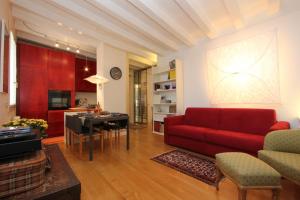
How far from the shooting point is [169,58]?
4.74 meters

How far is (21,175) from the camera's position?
35.5 inches

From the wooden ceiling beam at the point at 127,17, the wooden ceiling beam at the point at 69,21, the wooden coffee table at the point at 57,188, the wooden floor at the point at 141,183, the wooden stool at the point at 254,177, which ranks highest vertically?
the wooden ceiling beam at the point at 69,21

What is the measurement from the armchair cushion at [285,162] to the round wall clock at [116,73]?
3.76 metres

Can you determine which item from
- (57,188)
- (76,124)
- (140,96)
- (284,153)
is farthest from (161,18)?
(140,96)

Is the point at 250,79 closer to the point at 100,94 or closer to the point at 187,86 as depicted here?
the point at 187,86

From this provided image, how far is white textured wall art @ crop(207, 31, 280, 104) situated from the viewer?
2.75 metres

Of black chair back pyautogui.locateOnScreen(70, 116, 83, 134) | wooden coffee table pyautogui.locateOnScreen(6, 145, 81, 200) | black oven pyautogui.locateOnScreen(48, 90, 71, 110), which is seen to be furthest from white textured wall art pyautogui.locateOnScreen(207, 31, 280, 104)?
black oven pyautogui.locateOnScreen(48, 90, 71, 110)

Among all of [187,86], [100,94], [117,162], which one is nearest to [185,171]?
[117,162]

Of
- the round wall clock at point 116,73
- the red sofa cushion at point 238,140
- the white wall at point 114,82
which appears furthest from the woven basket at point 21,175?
the round wall clock at point 116,73

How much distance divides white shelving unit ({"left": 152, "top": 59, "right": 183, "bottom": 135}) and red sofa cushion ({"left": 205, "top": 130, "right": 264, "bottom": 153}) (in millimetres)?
1694

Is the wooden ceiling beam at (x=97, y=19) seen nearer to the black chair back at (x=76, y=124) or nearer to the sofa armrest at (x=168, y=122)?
the black chair back at (x=76, y=124)

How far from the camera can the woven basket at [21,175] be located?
0.86 m

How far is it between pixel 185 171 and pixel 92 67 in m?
4.76

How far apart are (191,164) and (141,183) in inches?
37.1
